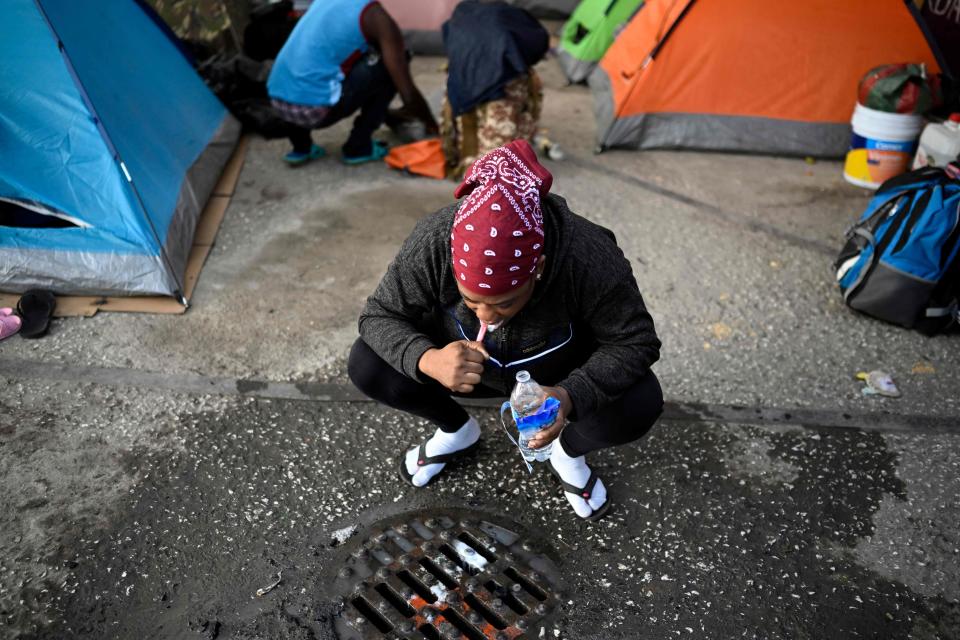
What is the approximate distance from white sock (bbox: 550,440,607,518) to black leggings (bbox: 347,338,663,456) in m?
0.04

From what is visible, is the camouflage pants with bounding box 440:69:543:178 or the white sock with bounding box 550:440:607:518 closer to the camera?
the white sock with bounding box 550:440:607:518

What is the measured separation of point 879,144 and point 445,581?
3758 mm

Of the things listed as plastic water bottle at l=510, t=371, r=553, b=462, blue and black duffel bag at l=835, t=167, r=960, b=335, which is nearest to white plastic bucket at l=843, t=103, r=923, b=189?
blue and black duffel bag at l=835, t=167, r=960, b=335

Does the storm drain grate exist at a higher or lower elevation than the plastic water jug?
lower

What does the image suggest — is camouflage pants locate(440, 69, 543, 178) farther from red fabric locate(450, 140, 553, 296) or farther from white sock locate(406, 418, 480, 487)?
red fabric locate(450, 140, 553, 296)

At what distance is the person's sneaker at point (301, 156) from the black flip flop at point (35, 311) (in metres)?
1.75

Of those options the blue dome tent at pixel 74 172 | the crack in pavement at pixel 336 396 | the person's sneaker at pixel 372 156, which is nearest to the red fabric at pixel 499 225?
the crack in pavement at pixel 336 396

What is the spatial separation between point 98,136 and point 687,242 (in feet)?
9.41

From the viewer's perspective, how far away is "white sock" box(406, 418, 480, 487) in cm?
246

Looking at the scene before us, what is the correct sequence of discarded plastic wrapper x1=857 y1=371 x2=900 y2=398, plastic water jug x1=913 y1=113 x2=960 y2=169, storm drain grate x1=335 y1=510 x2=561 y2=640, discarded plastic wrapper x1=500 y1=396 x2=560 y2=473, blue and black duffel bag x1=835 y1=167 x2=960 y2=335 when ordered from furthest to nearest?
plastic water jug x1=913 y1=113 x2=960 y2=169 < blue and black duffel bag x1=835 y1=167 x2=960 y2=335 < discarded plastic wrapper x1=857 y1=371 x2=900 y2=398 < storm drain grate x1=335 y1=510 x2=561 y2=640 < discarded plastic wrapper x1=500 y1=396 x2=560 y2=473

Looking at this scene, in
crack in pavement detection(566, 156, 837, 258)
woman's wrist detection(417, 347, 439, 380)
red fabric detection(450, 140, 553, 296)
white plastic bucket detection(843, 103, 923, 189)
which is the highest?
red fabric detection(450, 140, 553, 296)

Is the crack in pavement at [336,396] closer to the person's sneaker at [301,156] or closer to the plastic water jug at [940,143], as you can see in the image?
the plastic water jug at [940,143]

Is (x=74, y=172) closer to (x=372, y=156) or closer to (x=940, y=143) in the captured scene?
(x=372, y=156)

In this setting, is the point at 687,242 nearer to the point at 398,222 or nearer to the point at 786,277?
the point at 786,277
